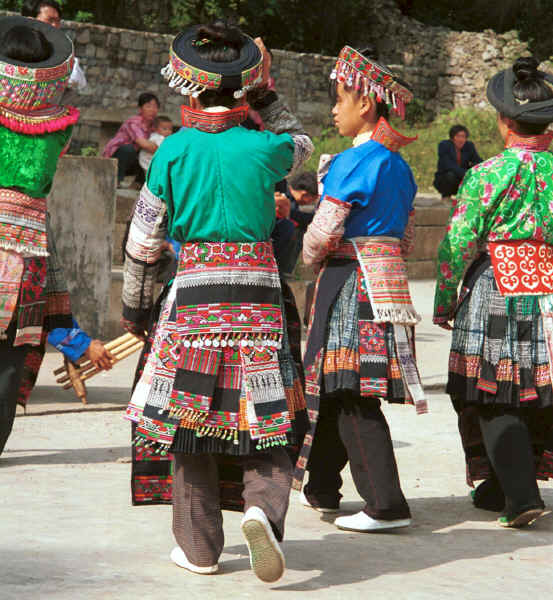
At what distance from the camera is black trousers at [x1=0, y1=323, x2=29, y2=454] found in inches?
199

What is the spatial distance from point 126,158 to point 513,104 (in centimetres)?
873

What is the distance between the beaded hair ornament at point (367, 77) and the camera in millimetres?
4812

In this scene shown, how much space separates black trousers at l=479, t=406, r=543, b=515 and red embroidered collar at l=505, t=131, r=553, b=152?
105 cm

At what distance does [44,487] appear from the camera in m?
5.14

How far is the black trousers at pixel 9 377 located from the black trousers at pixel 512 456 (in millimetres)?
1917

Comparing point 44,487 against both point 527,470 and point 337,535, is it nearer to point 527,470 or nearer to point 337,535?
point 337,535

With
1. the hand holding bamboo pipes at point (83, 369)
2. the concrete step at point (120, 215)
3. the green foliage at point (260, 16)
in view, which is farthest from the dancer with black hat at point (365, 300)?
the green foliage at point (260, 16)

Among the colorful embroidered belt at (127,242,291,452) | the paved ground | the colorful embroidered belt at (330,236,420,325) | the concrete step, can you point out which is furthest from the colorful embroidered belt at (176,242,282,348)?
the concrete step

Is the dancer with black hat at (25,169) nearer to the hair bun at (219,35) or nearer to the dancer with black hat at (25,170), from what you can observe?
the dancer with black hat at (25,170)

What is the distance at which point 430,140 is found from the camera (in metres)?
22.1

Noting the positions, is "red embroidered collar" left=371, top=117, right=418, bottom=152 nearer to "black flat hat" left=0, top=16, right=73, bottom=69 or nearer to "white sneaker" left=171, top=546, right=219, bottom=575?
"black flat hat" left=0, top=16, right=73, bottom=69

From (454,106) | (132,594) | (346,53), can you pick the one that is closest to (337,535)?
(132,594)

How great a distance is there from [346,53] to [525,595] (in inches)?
85.8

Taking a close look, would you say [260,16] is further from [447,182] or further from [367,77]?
[367,77]
